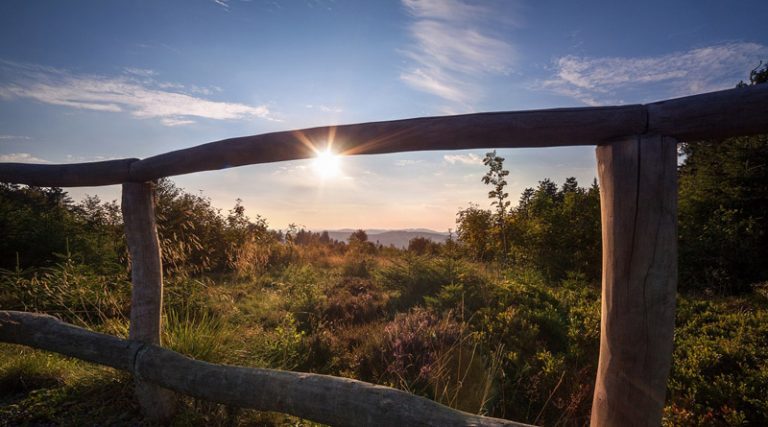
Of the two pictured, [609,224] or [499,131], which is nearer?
[609,224]

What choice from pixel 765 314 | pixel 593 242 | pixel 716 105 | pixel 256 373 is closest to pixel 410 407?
pixel 256 373

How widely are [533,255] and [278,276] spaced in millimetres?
7216

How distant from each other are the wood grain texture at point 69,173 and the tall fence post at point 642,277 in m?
3.51

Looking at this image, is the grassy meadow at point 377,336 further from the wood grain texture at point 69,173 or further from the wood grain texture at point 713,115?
the wood grain texture at point 713,115

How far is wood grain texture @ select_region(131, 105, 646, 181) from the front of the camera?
167 cm

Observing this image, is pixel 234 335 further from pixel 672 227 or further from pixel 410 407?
pixel 672 227

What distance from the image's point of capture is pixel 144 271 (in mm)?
3018

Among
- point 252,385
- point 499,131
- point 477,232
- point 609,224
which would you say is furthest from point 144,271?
point 477,232

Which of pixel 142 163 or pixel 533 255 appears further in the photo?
pixel 533 255

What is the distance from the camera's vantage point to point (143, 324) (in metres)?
2.91

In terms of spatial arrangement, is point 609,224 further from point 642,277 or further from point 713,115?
point 713,115

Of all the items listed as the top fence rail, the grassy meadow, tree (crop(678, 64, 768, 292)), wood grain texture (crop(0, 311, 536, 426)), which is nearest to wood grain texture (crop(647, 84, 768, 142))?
the top fence rail

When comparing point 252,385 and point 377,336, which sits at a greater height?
point 252,385

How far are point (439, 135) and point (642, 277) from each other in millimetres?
1159
